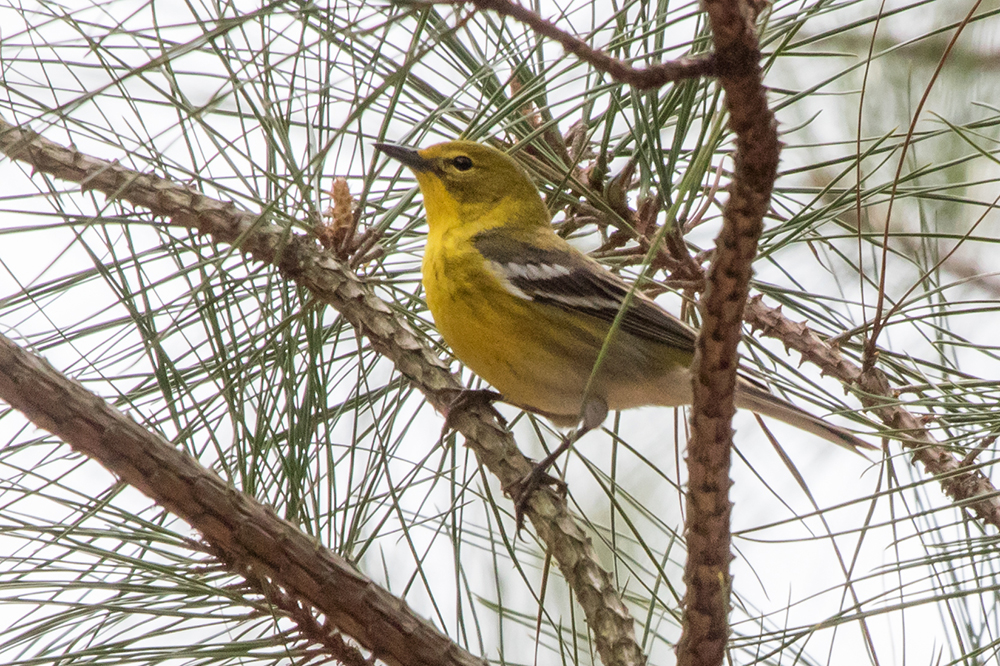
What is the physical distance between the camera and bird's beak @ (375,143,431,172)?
2627 mm

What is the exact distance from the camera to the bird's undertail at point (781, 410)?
9.00ft

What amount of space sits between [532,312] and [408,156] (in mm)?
610

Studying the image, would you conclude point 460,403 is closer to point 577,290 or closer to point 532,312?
A: point 532,312

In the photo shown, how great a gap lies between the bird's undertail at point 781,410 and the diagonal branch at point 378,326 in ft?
2.42

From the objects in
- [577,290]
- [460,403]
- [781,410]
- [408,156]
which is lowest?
[460,403]

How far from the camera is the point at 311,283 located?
2.20m

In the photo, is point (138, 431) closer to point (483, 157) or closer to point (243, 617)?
point (243, 617)

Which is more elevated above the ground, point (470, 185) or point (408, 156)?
point (470, 185)

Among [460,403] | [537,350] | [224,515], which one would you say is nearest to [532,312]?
[537,350]

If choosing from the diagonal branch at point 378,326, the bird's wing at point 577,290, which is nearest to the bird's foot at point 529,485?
the diagonal branch at point 378,326

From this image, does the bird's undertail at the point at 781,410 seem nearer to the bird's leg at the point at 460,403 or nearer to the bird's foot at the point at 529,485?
the bird's foot at the point at 529,485

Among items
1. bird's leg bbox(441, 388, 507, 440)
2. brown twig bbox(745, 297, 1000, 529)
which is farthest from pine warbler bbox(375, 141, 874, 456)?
brown twig bbox(745, 297, 1000, 529)

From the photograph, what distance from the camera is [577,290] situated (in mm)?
3053

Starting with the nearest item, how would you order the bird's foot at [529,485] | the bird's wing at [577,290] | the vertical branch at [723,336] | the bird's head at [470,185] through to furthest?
the vertical branch at [723,336] < the bird's foot at [529,485] < the bird's wing at [577,290] < the bird's head at [470,185]
